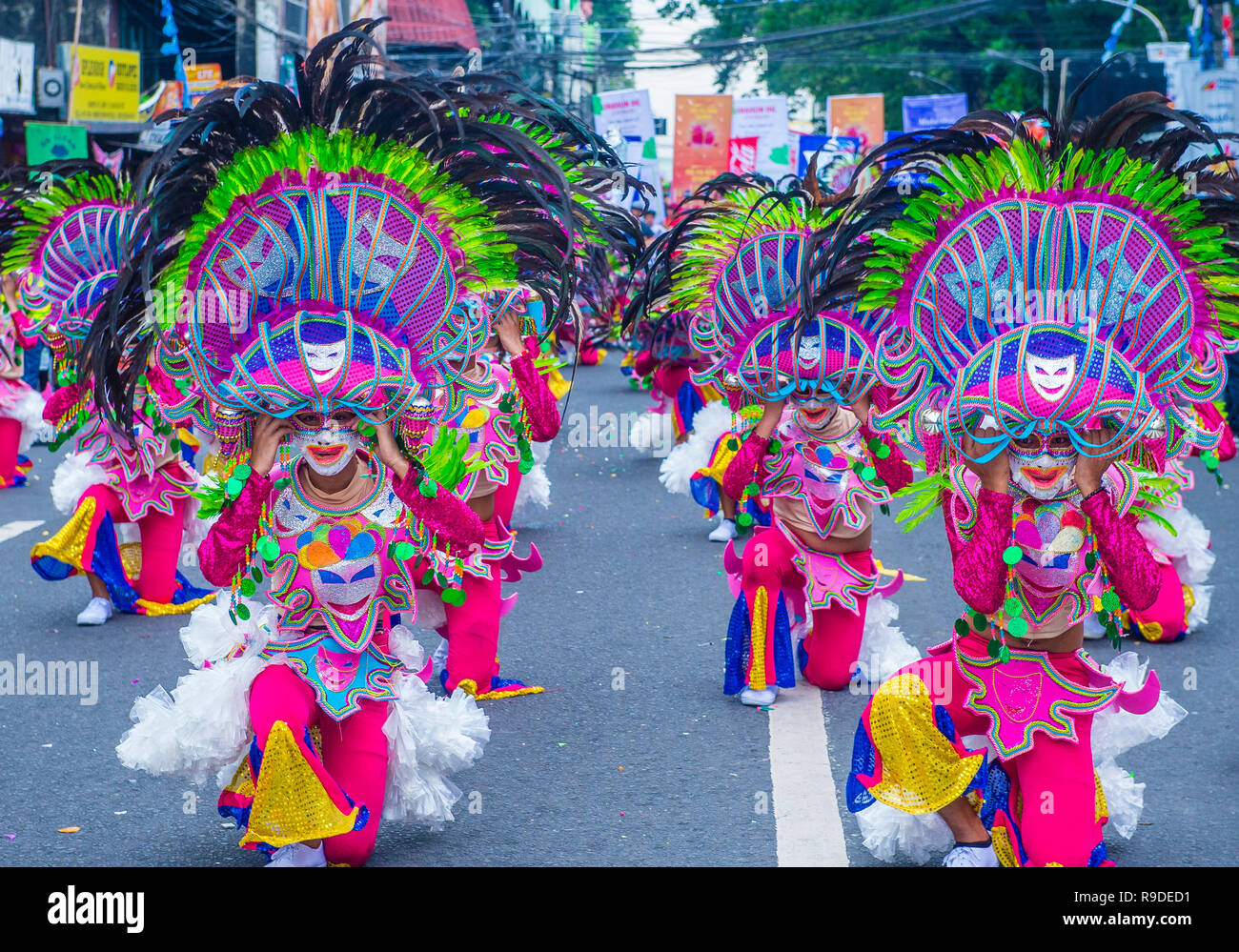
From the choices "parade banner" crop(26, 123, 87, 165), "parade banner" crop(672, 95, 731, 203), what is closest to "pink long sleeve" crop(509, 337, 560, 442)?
"parade banner" crop(26, 123, 87, 165)

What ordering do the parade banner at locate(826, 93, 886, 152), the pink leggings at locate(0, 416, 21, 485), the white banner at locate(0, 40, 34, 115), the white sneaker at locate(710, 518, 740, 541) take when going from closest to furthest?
the white sneaker at locate(710, 518, 740, 541) → the pink leggings at locate(0, 416, 21, 485) → the white banner at locate(0, 40, 34, 115) → the parade banner at locate(826, 93, 886, 152)

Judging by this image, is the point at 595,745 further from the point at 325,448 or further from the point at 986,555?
the point at 986,555

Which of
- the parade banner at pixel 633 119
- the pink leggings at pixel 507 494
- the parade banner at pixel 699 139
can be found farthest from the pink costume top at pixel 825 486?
the parade banner at pixel 699 139

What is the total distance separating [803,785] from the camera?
5133 millimetres

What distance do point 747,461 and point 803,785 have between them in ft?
4.83

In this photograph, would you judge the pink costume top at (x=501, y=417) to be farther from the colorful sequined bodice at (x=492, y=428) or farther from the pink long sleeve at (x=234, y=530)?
the pink long sleeve at (x=234, y=530)

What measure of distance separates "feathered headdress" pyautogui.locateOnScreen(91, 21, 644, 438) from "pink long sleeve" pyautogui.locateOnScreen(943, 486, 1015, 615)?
132 cm

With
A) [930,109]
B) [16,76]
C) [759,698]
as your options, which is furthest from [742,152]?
[759,698]

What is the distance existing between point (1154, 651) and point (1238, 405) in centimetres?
758

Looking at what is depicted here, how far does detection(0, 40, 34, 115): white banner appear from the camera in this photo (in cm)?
1959

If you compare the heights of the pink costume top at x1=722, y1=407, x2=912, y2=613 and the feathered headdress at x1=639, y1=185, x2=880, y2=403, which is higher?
the feathered headdress at x1=639, y1=185, x2=880, y2=403

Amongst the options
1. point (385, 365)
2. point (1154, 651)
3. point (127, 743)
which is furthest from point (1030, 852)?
point (1154, 651)

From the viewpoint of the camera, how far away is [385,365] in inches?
164

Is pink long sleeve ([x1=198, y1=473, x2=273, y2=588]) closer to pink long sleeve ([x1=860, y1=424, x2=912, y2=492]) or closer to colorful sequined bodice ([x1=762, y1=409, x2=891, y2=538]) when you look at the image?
colorful sequined bodice ([x1=762, y1=409, x2=891, y2=538])
